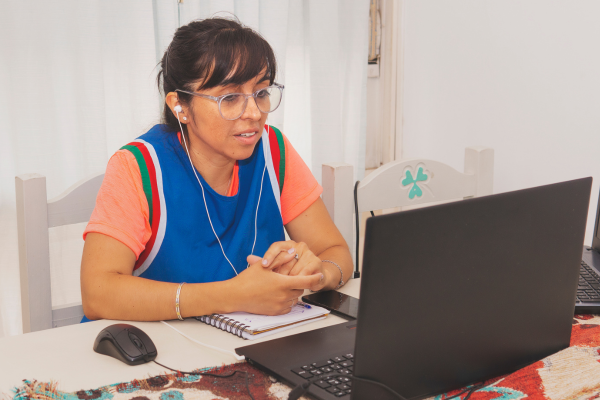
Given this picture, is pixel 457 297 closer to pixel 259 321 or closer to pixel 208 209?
pixel 259 321

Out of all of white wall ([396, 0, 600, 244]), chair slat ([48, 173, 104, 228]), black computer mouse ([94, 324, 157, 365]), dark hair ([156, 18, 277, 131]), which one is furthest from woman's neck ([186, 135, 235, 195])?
white wall ([396, 0, 600, 244])

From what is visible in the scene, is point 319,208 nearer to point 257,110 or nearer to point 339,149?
point 257,110

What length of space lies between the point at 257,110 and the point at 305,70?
39.7 inches

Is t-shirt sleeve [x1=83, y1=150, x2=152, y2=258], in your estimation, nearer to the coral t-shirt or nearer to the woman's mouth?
the coral t-shirt

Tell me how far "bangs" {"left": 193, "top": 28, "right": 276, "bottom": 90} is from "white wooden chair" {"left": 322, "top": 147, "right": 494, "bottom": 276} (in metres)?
0.37

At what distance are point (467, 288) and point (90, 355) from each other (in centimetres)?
57

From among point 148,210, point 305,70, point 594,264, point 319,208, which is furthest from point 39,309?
point 305,70

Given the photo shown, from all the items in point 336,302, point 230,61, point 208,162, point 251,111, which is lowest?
point 336,302

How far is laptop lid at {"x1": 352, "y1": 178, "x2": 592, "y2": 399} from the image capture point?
586 mm

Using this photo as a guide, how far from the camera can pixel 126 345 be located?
821mm

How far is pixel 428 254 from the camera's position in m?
0.60

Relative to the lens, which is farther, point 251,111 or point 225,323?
point 251,111

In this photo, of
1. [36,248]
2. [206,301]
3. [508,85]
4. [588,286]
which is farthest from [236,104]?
[508,85]

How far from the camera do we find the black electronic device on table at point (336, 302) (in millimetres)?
1008
